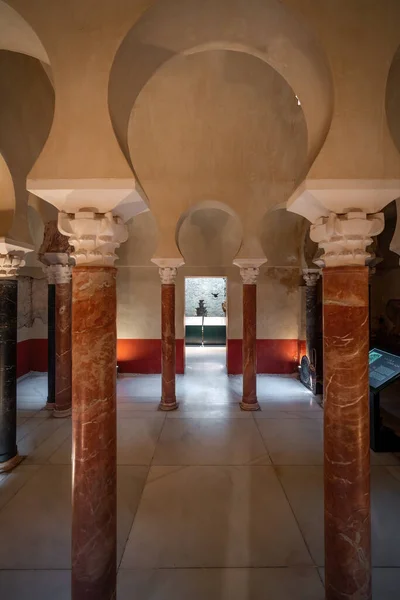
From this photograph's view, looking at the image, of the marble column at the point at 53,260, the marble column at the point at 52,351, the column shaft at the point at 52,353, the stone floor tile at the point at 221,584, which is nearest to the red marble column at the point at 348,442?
the stone floor tile at the point at 221,584

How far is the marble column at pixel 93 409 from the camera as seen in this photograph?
8.46ft

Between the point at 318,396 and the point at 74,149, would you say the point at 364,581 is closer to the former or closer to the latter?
the point at 74,149

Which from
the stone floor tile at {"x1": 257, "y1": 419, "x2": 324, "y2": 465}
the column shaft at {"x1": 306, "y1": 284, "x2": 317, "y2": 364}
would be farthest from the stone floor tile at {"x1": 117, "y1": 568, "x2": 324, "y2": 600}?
the column shaft at {"x1": 306, "y1": 284, "x2": 317, "y2": 364}

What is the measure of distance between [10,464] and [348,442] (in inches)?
197

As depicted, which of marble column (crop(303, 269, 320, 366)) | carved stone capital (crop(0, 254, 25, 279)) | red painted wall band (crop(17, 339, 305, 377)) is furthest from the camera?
red painted wall band (crop(17, 339, 305, 377))

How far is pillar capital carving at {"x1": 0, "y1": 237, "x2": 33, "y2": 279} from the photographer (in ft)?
16.0

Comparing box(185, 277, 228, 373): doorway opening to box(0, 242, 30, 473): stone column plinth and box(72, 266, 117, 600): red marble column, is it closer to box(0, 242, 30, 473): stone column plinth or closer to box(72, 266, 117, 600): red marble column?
box(0, 242, 30, 473): stone column plinth

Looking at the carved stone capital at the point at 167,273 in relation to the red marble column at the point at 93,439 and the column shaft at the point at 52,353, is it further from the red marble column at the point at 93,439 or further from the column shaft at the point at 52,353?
the red marble column at the point at 93,439

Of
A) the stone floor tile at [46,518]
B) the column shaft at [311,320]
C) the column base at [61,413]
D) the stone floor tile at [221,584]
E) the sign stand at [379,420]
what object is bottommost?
the stone floor tile at [46,518]

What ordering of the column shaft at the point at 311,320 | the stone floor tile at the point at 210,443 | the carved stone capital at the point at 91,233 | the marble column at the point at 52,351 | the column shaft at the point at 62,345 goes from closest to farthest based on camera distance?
the carved stone capital at the point at 91,233 < the stone floor tile at the point at 210,443 < the column shaft at the point at 62,345 < the marble column at the point at 52,351 < the column shaft at the point at 311,320

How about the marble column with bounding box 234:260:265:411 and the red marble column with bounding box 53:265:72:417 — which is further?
the marble column with bounding box 234:260:265:411

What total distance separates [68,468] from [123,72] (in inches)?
207

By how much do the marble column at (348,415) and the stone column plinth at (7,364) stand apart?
463 centimetres

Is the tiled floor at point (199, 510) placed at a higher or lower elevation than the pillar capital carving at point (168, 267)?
lower
